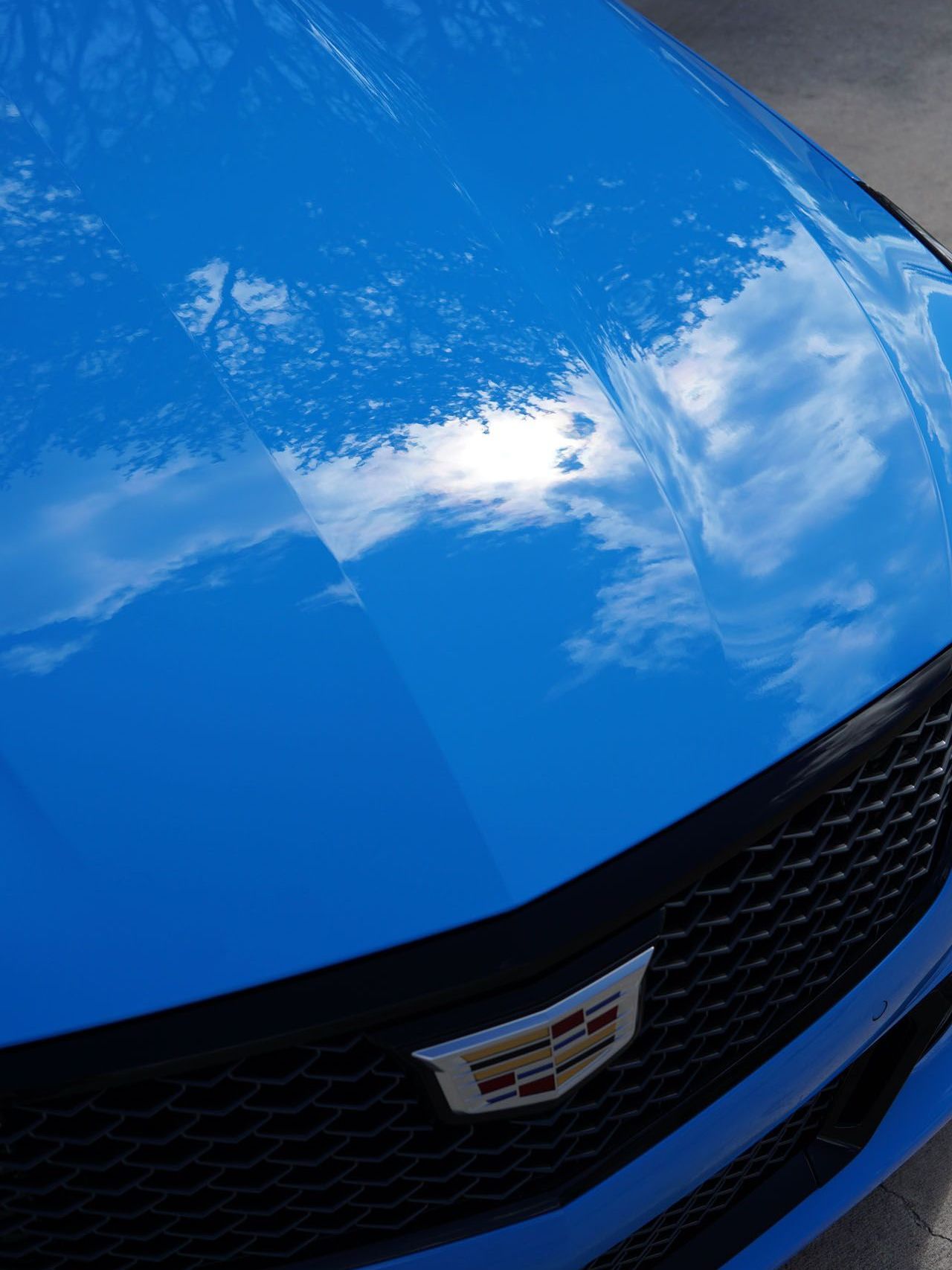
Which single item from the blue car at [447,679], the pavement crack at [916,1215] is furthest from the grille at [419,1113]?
the pavement crack at [916,1215]

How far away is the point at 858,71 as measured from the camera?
14.5 ft

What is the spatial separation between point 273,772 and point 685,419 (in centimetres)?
64

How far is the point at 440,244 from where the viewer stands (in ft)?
5.51

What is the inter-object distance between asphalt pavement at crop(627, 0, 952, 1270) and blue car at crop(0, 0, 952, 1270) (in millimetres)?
2338

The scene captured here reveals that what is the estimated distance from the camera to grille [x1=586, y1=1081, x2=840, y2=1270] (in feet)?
5.07

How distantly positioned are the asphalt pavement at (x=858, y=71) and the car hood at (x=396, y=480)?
2.24 metres

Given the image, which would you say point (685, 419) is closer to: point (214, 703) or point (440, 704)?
point (440, 704)

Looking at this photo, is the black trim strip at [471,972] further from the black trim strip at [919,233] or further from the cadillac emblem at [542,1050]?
the black trim strip at [919,233]

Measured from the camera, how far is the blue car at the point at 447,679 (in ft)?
3.89

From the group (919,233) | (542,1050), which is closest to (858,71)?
(919,233)

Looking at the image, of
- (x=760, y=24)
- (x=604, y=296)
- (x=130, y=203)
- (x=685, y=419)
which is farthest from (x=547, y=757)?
(x=760, y=24)

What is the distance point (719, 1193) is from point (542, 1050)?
1.92ft

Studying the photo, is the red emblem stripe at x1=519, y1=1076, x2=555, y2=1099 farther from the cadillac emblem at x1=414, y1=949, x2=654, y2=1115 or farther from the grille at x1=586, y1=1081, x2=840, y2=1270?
the grille at x1=586, y1=1081, x2=840, y2=1270

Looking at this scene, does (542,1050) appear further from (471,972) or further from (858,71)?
(858,71)
